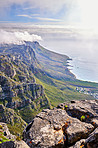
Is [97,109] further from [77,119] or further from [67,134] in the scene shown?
[67,134]

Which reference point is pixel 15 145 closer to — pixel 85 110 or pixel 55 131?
pixel 55 131

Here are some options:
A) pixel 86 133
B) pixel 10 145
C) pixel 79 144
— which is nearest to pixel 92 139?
pixel 79 144

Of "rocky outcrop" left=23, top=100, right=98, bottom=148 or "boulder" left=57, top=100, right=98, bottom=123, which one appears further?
"boulder" left=57, top=100, right=98, bottom=123

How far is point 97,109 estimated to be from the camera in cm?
2459

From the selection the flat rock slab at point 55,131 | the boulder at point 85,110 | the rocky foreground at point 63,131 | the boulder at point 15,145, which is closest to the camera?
the boulder at point 15,145

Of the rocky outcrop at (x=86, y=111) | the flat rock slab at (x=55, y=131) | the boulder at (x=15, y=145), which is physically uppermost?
the rocky outcrop at (x=86, y=111)

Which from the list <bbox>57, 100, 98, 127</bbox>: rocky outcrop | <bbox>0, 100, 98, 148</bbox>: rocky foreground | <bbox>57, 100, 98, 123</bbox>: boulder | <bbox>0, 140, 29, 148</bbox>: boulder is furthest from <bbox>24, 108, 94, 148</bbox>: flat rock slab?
<bbox>57, 100, 98, 123</bbox>: boulder

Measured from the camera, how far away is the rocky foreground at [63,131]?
1672cm

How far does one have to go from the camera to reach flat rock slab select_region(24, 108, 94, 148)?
57.1 feet

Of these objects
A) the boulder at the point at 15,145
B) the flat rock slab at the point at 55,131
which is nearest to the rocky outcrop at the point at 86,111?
the flat rock slab at the point at 55,131

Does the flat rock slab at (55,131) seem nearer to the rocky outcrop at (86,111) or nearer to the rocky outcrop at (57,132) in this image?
the rocky outcrop at (57,132)

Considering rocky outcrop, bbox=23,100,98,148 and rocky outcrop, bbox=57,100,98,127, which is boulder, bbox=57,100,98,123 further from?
rocky outcrop, bbox=23,100,98,148

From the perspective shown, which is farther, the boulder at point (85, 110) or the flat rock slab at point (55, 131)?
the boulder at point (85, 110)

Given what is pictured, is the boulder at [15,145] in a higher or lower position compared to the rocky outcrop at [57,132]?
lower
